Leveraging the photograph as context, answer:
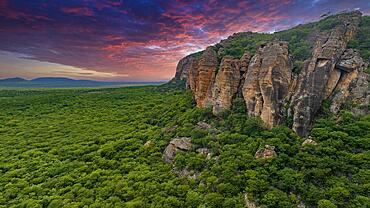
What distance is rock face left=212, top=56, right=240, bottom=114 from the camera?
1623 inches

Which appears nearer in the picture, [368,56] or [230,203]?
[230,203]

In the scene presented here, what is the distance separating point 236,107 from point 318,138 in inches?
557

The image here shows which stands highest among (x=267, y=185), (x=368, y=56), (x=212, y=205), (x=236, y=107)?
(x=368, y=56)

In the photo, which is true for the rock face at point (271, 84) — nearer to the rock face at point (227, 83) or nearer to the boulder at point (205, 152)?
the rock face at point (227, 83)

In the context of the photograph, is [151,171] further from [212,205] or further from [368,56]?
[368,56]

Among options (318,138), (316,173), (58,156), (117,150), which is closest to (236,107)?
(318,138)

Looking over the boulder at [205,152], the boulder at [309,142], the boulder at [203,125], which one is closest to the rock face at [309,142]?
the boulder at [309,142]

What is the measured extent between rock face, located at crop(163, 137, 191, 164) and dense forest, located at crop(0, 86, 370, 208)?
3.42ft

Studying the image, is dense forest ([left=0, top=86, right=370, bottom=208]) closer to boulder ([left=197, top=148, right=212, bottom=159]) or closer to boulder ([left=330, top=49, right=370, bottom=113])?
boulder ([left=197, top=148, right=212, bottom=159])

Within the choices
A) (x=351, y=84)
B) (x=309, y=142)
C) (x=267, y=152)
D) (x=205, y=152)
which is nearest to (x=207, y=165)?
(x=205, y=152)

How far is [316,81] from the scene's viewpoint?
3250 centimetres

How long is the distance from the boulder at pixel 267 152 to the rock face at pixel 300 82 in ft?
15.6

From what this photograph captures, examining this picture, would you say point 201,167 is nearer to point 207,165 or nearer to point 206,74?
point 207,165

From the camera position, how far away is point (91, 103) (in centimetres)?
10031
